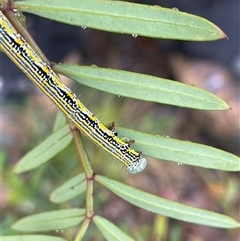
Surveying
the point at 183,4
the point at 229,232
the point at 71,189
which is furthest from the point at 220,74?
the point at 71,189

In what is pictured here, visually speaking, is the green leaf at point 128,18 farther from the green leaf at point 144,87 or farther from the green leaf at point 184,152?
the green leaf at point 184,152

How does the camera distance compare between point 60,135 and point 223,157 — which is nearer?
point 223,157

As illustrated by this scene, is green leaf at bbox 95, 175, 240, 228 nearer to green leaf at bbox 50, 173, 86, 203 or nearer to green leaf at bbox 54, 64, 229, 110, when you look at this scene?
green leaf at bbox 50, 173, 86, 203

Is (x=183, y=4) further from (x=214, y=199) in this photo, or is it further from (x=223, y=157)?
(x=223, y=157)

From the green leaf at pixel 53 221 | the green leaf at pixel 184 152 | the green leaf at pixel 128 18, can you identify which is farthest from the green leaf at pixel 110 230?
the green leaf at pixel 128 18

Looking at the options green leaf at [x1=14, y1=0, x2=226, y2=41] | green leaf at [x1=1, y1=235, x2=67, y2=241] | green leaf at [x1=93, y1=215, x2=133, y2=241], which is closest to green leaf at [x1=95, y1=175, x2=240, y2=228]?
green leaf at [x1=93, y1=215, x2=133, y2=241]

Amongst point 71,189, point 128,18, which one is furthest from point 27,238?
point 128,18

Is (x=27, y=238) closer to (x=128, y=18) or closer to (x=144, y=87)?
(x=144, y=87)
